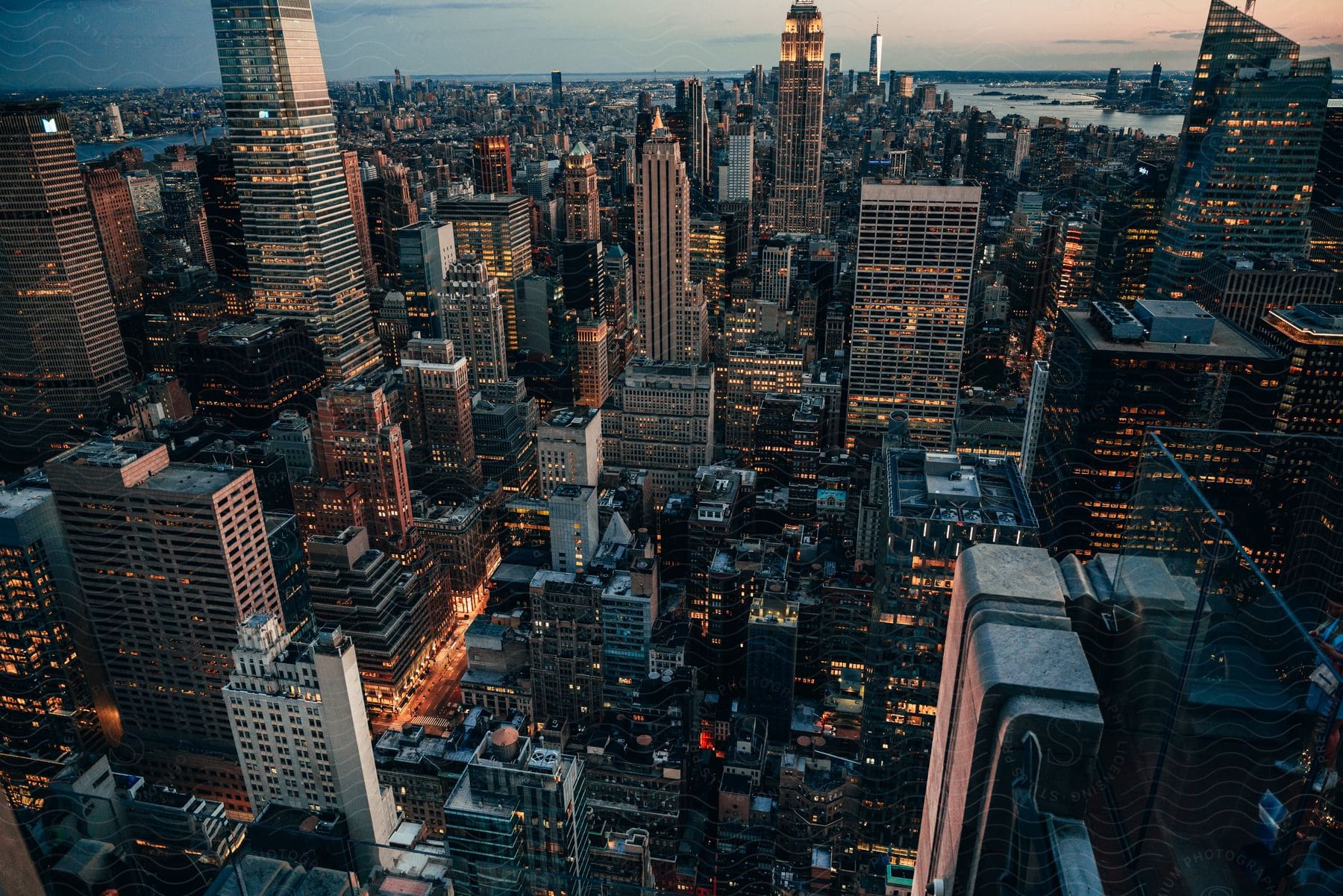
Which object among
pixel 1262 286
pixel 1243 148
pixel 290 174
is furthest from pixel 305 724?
pixel 290 174

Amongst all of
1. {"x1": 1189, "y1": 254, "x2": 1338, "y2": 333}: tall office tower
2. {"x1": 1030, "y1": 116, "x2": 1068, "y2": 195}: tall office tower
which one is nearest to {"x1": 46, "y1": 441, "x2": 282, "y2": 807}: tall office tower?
{"x1": 1189, "y1": 254, "x2": 1338, "y2": 333}: tall office tower

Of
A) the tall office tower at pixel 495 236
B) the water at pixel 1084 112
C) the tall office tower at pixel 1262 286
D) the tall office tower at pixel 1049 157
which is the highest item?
the water at pixel 1084 112

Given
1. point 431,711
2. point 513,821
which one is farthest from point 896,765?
point 431,711

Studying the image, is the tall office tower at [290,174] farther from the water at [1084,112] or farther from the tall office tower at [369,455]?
the water at [1084,112]

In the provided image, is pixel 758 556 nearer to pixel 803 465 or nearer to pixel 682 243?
pixel 803 465

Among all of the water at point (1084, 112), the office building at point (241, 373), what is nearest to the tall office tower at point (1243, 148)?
the water at point (1084, 112)

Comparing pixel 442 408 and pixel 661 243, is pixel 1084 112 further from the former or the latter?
→ pixel 442 408
